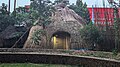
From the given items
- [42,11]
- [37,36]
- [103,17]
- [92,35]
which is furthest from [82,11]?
[37,36]

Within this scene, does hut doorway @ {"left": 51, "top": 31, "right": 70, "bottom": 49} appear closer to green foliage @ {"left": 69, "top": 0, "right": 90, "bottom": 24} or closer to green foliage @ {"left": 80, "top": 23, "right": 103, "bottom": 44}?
green foliage @ {"left": 69, "top": 0, "right": 90, "bottom": 24}

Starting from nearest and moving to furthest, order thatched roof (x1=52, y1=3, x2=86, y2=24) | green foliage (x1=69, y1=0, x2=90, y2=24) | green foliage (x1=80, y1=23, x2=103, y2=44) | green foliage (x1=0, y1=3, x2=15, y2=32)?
green foliage (x1=80, y1=23, x2=103, y2=44) < thatched roof (x1=52, y1=3, x2=86, y2=24) < green foliage (x1=0, y1=3, x2=15, y2=32) < green foliage (x1=69, y1=0, x2=90, y2=24)

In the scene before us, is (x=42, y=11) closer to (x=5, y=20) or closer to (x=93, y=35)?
(x=5, y=20)

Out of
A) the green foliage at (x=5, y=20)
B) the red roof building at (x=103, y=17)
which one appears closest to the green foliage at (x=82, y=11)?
the red roof building at (x=103, y=17)

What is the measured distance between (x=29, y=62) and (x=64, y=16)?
10673 millimetres

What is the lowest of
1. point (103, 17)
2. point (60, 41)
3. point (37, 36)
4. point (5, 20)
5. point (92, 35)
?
point (60, 41)

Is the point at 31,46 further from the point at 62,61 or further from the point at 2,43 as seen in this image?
the point at 62,61

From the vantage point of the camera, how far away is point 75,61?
10648mm

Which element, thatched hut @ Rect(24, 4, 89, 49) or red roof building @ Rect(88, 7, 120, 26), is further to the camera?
thatched hut @ Rect(24, 4, 89, 49)

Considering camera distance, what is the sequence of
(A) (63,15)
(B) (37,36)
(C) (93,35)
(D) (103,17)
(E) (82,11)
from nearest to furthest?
(C) (93,35)
(B) (37,36)
(A) (63,15)
(D) (103,17)
(E) (82,11)

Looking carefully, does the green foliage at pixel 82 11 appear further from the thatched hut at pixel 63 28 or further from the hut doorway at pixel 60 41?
the hut doorway at pixel 60 41

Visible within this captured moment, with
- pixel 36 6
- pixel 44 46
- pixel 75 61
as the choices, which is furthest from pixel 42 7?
pixel 75 61

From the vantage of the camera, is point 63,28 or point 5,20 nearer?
point 63,28

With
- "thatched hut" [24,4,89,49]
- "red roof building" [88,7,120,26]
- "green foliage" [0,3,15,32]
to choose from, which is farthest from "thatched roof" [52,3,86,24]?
"green foliage" [0,3,15,32]
